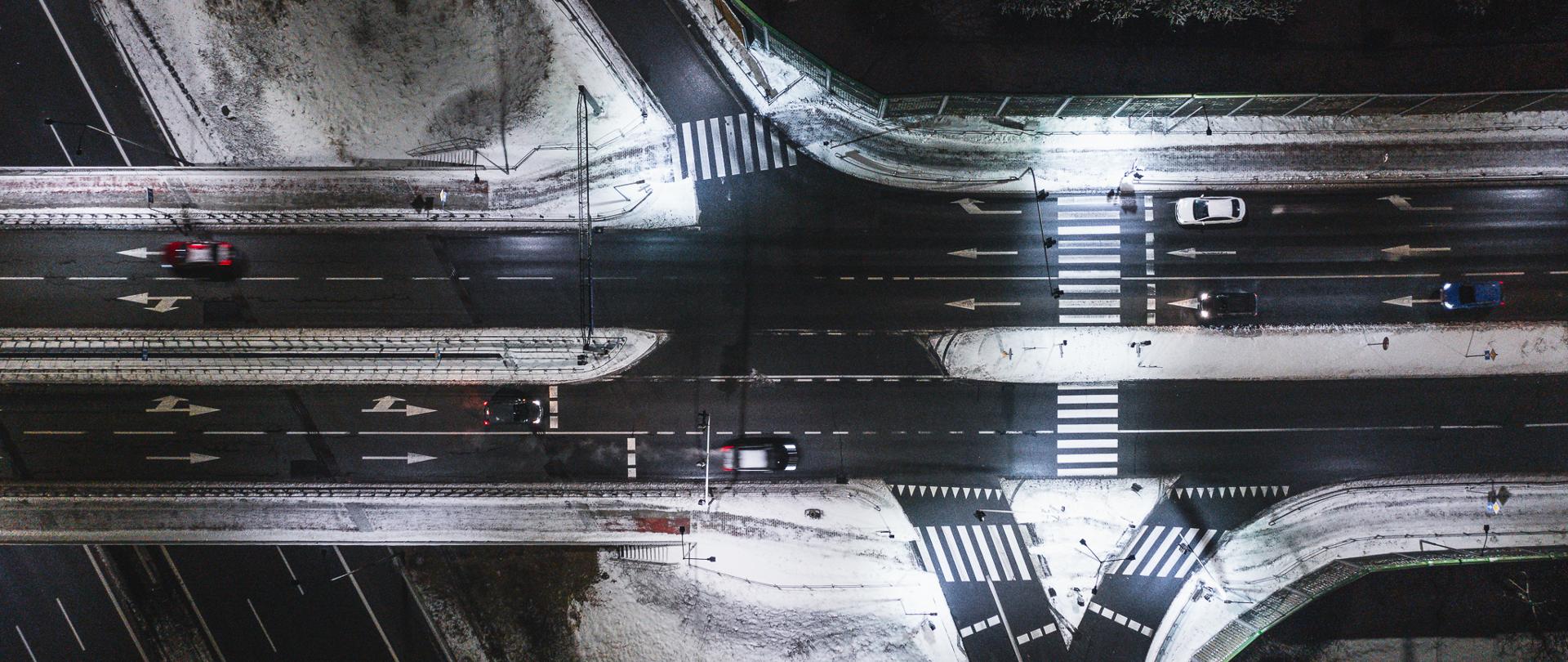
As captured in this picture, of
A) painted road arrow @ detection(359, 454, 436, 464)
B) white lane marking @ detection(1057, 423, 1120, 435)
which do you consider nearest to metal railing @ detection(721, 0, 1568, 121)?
white lane marking @ detection(1057, 423, 1120, 435)

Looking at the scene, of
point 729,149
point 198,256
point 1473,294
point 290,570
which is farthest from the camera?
point 729,149

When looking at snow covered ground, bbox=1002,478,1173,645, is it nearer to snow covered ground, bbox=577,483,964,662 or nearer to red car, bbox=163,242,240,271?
snow covered ground, bbox=577,483,964,662

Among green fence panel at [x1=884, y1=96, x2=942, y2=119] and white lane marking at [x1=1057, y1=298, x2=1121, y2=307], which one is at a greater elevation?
green fence panel at [x1=884, y1=96, x2=942, y2=119]

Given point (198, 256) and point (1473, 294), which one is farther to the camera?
point (198, 256)

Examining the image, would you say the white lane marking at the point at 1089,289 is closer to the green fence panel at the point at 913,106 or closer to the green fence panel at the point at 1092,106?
the green fence panel at the point at 1092,106

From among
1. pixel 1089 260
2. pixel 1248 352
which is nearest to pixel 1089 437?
pixel 1089 260

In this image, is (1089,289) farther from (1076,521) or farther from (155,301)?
(155,301)
